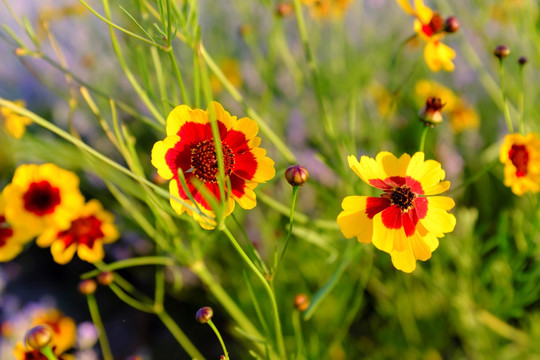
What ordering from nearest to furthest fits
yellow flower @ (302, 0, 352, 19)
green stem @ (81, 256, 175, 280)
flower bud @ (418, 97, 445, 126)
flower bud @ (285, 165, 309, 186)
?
flower bud @ (285, 165, 309, 186), flower bud @ (418, 97, 445, 126), green stem @ (81, 256, 175, 280), yellow flower @ (302, 0, 352, 19)

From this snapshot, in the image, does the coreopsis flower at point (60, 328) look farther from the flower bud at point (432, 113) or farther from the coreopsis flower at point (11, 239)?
the flower bud at point (432, 113)

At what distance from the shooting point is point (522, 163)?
0.70 meters

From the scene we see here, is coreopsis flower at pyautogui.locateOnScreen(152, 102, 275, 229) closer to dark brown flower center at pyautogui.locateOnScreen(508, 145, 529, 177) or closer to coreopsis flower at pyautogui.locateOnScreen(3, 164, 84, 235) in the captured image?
coreopsis flower at pyautogui.locateOnScreen(3, 164, 84, 235)

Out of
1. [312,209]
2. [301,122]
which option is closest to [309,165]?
[312,209]

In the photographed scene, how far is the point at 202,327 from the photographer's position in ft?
4.92

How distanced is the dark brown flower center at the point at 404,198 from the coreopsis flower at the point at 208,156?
17 cm

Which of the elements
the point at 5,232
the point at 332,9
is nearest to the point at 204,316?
the point at 5,232

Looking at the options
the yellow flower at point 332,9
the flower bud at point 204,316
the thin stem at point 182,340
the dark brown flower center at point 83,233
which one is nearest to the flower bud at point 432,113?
the flower bud at point 204,316

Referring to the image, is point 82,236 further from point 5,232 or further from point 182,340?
point 182,340

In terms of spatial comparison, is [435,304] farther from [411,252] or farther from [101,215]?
[101,215]

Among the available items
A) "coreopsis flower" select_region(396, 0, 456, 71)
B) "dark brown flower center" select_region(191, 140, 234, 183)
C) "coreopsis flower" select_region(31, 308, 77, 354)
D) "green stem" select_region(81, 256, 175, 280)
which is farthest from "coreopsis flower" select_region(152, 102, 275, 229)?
"coreopsis flower" select_region(31, 308, 77, 354)

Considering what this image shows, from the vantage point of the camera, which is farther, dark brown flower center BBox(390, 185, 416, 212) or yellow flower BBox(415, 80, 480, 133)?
yellow flower BBox(415, 80, 480, 133)

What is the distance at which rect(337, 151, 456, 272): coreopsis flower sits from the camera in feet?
1.67

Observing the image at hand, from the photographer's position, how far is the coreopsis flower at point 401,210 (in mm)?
510
